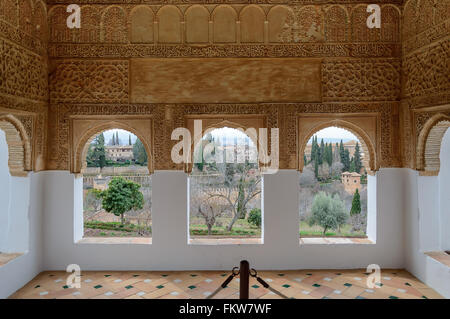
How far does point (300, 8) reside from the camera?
4.69 m

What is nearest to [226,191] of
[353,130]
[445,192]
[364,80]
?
[353,130]

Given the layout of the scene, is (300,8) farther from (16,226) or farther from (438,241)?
(16,226)

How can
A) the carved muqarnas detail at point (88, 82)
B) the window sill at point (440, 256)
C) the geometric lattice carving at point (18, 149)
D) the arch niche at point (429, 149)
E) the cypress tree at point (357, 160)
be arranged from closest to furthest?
1. the window sill at point (440, 256)
2. the geometric lattice carving at point (18, 149)
3. the arch niche at point (429, 149)
4. the carved muqarnas detail at point (88, 82)
5. the cypress tree at point (357, 160)

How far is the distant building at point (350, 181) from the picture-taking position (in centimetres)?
503

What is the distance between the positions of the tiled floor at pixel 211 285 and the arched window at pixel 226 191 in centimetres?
71

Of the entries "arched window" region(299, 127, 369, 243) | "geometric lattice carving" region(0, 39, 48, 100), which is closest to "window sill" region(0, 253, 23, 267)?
"geometric lattice carving" region(0, 39, 48, 100)

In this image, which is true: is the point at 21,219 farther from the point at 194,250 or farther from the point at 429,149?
the point at 429,149

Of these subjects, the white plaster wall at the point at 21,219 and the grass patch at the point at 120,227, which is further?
the grass patch at the point at 120,227

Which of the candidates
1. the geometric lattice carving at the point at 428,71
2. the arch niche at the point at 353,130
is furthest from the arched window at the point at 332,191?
the geometric lattice carving at the point at 428,71

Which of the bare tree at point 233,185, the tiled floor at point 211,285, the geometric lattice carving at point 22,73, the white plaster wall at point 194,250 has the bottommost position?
the tiled floor at point 211,285

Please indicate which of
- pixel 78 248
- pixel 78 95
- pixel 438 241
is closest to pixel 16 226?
pixel 78 248

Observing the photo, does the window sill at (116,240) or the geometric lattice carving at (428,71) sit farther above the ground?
the geometric lattice carving at (428,71)

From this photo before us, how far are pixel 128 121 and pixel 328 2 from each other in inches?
135

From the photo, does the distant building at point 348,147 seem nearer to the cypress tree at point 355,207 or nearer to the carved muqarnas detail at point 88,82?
the cypress tree at point 355,207
